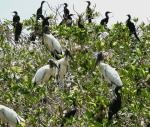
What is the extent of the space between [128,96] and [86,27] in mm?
4713

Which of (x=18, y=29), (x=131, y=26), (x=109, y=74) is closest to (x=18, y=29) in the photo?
(x=18, y=29)

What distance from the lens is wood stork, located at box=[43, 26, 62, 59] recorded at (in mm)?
11684

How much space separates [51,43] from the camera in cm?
1186

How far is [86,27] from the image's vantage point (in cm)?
1202

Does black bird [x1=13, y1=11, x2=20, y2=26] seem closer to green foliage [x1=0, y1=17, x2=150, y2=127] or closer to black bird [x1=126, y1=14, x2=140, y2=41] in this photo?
green foliage [x1=0, y1=17, x2=150, y2=127]

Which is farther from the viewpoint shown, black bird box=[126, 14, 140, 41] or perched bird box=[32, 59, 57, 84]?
black bird box=[126, 14, 140, 41]

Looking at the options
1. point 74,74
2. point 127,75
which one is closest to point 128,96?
point 127,75

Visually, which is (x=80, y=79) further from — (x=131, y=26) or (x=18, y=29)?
(x=131, y=26)

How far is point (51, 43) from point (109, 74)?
318 centimetres

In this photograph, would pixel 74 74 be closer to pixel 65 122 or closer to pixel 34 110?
pixel 34 110

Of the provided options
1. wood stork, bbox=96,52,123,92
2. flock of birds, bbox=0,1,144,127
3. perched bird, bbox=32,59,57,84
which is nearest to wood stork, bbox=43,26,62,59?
flock of birds, bbox=0,1,144,127

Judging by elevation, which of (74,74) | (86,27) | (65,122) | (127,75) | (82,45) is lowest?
(65,122)

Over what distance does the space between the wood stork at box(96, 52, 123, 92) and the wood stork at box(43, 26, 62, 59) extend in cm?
213

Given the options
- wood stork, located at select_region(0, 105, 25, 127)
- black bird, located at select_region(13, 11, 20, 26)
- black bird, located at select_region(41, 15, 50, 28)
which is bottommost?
wood stork, located at select_region(0, 105, 25, 127)
